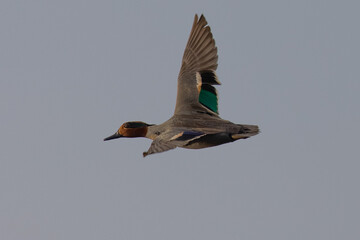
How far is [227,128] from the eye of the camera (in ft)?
52.5

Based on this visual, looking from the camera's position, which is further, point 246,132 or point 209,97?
point 209,97

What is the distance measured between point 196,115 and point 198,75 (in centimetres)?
169

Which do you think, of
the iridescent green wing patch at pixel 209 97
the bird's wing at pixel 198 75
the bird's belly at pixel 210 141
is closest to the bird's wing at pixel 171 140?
the bird's belly at pixel 210 141

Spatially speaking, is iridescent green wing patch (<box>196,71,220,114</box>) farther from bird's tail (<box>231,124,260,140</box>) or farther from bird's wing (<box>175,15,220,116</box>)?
Result: bird's tail (<box>231,124,260,140</box>)

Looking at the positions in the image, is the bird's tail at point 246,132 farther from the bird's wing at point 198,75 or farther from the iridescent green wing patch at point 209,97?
the iridescent green wing patch at point 209,97

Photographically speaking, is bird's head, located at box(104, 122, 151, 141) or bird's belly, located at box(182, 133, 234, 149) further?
bird's head, located at box(104, 122, 151, 141)

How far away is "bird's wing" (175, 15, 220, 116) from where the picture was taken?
17.7m

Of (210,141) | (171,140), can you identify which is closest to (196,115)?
(210,141)

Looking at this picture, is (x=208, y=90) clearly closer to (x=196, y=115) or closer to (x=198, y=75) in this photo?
(x=198, y=75)

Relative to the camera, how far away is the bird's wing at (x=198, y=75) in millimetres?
17688

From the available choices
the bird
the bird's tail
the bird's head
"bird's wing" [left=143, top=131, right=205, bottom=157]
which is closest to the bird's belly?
the bird

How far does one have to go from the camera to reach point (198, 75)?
1853 centimetres

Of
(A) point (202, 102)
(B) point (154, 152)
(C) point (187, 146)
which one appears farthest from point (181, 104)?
(B) point (154, 152)

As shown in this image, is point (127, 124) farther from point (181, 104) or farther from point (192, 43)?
point (192, 43)
